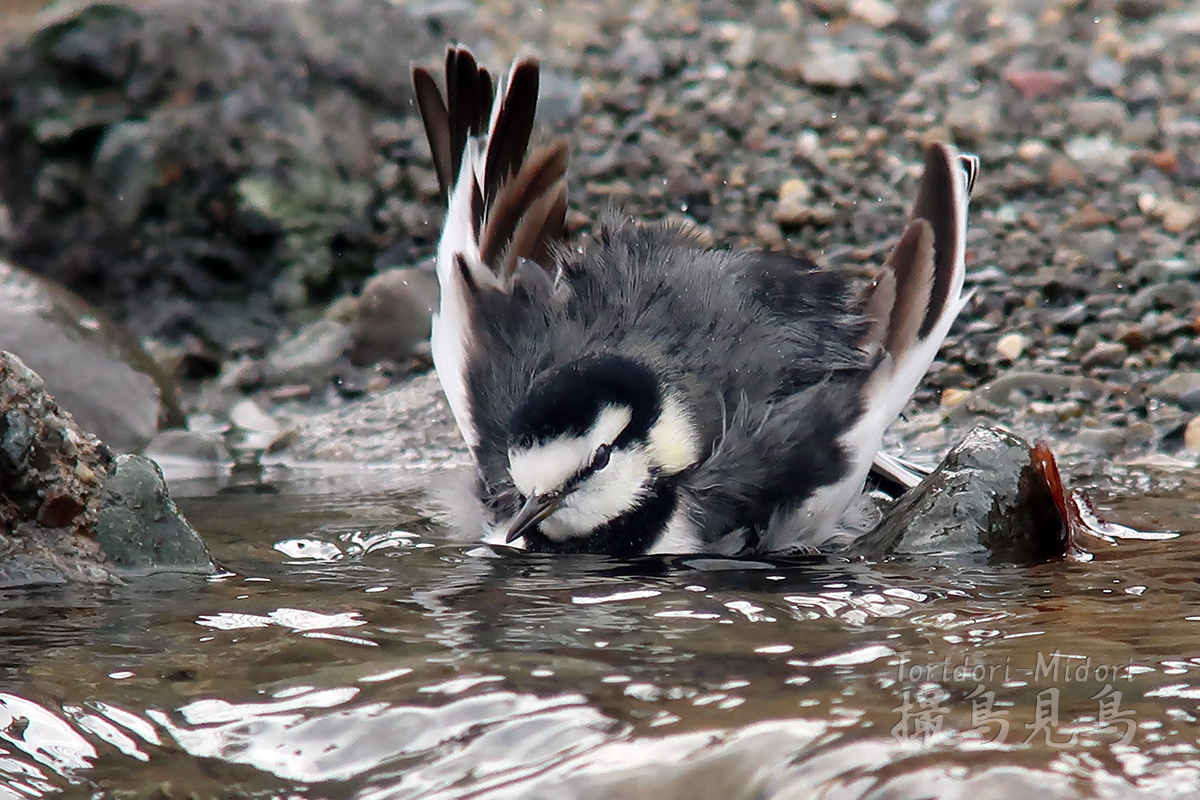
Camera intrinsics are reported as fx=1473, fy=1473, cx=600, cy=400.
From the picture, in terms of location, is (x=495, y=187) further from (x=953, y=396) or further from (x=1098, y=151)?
(x=1098, y=151)

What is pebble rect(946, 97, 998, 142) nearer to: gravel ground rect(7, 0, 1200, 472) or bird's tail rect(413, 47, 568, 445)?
gravel ground rect(7, 0, 1200, 472)

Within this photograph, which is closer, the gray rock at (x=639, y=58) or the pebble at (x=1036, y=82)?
the pebble at (x=1036, y=82)

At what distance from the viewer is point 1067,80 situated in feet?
27.9

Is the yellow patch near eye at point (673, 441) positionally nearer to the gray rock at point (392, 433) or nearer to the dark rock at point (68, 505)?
the dark rock at point (68, 505)

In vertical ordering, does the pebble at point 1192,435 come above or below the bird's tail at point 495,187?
below

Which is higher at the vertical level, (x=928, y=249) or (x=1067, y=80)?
(x=1067, y=80)

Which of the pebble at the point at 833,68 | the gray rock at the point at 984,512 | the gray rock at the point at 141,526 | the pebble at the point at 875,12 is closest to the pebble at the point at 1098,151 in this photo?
the pebble at the point at 833,68

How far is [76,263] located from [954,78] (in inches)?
200

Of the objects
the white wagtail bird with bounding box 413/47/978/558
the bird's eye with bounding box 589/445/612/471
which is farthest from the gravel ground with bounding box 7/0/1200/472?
the bird's eye with bounding box 589/445/612/471

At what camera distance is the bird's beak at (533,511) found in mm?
3945

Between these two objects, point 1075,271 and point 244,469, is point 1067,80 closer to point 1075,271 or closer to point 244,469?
point 1075,271

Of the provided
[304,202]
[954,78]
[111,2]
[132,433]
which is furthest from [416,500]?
[954,78]

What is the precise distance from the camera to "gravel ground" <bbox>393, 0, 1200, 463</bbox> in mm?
6121

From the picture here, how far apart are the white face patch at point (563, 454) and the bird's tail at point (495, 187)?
30.1 inches
